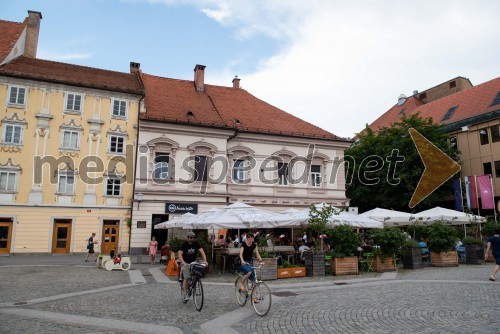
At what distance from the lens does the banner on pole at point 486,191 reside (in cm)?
2658

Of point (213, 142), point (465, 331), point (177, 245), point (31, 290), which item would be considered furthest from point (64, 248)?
point (465, 331)

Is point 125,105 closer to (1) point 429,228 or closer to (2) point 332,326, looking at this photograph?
(1) point 429,228

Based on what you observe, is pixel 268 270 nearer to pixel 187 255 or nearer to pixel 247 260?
pixel 247 260

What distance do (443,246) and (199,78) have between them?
23.7 meters

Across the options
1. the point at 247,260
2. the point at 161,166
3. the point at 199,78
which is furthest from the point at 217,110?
the point at 247,260

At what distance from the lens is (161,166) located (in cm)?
2630

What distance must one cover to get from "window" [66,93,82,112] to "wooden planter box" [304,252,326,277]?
19.9m

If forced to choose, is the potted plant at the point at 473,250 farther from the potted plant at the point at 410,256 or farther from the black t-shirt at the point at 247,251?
the black t-shirt at the point at 247,251

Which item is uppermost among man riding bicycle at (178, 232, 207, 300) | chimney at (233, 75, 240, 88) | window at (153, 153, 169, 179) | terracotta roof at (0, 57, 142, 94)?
chimney at (233, 75, 240, 88)

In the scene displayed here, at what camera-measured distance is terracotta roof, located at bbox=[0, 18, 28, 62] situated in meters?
27.1

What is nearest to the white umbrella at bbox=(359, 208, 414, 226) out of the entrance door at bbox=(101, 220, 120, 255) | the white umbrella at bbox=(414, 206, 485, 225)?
the white umbrella at bbox=(414, 206, 485, 225)

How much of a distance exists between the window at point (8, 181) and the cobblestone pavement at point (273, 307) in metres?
12.9

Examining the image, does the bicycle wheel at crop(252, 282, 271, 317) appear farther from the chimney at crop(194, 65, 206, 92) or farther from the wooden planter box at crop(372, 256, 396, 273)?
the chimney at crop(194, 65, 206, 92)

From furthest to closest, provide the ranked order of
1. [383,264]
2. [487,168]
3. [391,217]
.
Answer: [487,168], [391,217], [383,264]
